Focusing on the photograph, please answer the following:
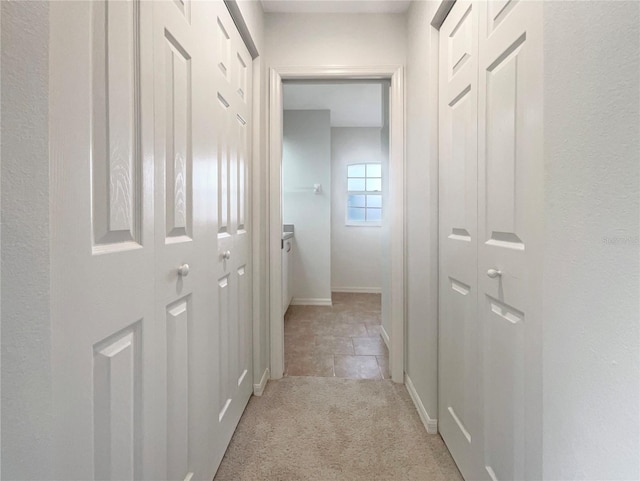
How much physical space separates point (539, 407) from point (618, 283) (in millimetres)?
388

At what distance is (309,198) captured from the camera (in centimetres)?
409

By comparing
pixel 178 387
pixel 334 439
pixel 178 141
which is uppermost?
pixel 178 141

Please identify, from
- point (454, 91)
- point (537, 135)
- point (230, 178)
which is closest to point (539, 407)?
point (537, 135)

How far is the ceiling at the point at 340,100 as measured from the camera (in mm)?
3387

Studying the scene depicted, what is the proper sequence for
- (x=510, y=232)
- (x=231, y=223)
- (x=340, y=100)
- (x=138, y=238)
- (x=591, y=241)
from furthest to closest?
(x=340, y=100) → (x=231, y=223) → (x=510, y=232) → (x=138, y=238) → (x=591, y=241)

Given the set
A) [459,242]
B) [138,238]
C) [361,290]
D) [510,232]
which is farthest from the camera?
[361,290]

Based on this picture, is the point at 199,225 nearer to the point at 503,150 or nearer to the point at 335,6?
the point at 503,150

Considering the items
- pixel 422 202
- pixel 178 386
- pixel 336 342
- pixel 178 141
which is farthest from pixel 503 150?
pixel 336 342

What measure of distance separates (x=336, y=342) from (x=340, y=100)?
108 inches

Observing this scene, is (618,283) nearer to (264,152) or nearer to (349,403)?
(349,403)

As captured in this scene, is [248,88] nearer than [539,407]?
No

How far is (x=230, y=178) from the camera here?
1.41 m

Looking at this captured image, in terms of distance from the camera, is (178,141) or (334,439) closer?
(178,141)

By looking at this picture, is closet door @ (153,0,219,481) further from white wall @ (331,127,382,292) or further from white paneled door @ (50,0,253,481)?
white wall @ (331,127,382,292)
